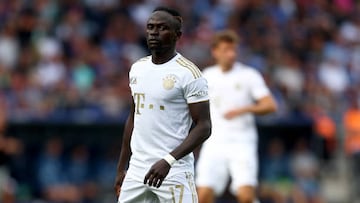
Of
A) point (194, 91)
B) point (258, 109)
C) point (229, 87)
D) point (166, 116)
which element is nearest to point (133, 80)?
point (166, 116)

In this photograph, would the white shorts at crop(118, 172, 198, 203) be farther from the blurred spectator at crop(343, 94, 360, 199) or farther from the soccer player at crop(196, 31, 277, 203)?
the blurred spectator at crop(343, 94, 360, 199)

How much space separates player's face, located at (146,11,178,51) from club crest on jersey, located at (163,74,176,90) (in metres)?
0.24

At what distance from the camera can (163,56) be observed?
832 cm

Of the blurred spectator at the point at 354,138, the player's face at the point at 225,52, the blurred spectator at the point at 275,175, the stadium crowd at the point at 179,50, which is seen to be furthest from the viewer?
the blurred spectator at the point at 354,138

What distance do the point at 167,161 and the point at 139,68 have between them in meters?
0.85

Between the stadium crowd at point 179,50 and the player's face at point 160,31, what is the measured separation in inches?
423

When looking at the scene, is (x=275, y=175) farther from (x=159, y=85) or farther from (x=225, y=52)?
(x=159, y=85)

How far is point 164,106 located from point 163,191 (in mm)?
668

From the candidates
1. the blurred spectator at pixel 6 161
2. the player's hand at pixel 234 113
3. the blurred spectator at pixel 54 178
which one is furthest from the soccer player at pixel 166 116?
the blurred spectator at pixel 54 178

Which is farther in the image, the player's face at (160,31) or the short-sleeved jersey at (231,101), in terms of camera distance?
the short-sleeved jersey at (231,101)

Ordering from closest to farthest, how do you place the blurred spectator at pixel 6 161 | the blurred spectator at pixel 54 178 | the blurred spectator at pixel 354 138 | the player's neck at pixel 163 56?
1. the player's neck at pixel 163 56
2. the blurred spectator at pixel 6 161
3. the blurred spectator at pixel 54 178
4. the blurred spectator at pixel 354 138

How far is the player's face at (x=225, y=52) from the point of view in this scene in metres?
12.5

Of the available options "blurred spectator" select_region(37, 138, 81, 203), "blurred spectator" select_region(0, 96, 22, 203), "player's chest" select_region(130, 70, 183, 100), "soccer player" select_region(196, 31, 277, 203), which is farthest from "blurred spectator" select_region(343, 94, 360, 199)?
"player's chest" select_region(130, 70, 183, 100)

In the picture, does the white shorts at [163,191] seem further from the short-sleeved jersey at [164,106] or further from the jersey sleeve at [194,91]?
the jersey sleeve at [194,91]
